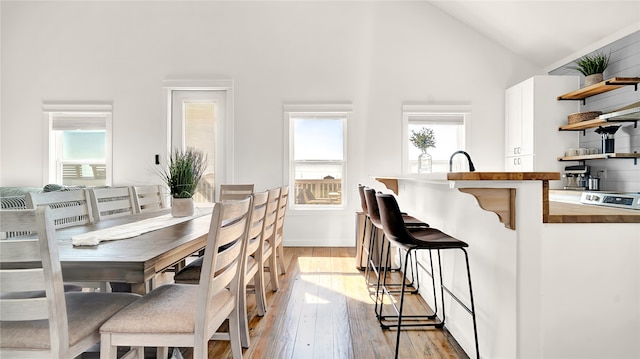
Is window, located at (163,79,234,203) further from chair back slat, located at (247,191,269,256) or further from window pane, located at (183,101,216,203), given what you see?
chair back slat, located at (247,191,269,256)

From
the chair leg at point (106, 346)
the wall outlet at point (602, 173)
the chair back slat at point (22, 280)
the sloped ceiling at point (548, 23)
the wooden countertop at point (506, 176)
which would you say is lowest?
the chair leg at point (106, 346)

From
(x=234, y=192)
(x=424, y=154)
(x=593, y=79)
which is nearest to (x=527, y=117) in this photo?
(x=593, y=79)

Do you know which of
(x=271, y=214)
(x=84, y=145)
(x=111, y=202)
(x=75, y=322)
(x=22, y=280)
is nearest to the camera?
(x=22, y=280)

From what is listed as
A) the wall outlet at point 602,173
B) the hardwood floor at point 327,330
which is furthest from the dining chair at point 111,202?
the wall outlet at point 602,173

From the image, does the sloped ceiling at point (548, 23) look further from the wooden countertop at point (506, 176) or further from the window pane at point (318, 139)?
the wooden countertop at point (506, 176)

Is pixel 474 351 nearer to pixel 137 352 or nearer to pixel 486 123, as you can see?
pixel 137 352

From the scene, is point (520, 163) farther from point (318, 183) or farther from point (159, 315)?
point (159, 315)

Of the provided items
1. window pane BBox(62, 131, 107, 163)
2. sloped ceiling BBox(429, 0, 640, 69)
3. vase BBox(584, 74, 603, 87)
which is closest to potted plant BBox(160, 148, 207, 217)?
window pane BBox(62, 131, 107, 163)

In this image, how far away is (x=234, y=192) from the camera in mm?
3648

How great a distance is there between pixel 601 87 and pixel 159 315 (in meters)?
4.49

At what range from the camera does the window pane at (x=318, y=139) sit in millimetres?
5203

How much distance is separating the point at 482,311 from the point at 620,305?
594 millimetres

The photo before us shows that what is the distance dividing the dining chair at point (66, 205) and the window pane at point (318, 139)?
312 cm

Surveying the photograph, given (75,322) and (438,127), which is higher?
(438,127)
